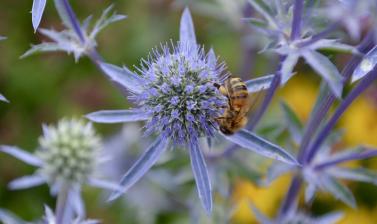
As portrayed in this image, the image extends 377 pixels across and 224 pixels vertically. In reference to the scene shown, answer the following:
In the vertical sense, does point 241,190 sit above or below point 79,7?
below

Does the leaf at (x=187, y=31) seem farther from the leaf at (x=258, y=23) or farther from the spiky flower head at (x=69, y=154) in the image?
the spiky flower head at (x=69, y=154)

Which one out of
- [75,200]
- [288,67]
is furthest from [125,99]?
[288,67]

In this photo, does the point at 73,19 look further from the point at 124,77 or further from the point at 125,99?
the point at 125,99

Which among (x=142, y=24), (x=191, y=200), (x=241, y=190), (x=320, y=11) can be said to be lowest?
(x=241, y=190)

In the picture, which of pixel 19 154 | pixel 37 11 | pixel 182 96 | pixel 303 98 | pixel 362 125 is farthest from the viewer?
pixel 303 98

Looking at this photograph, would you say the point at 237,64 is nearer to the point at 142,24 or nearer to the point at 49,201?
the point at 142,24

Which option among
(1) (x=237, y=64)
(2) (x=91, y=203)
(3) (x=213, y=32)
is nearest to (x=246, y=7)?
(3) (x=213, y=32)

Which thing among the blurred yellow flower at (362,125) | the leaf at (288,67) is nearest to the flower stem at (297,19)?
the leaf at (288,67)
